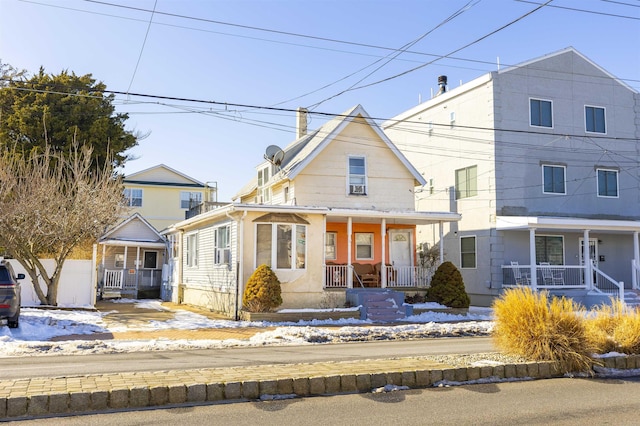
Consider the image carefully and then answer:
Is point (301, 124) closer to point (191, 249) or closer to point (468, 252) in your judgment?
point (191, 249)

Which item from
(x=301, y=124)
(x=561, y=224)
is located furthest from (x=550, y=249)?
(x=301, y=124)

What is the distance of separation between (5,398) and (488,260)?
22702 mm

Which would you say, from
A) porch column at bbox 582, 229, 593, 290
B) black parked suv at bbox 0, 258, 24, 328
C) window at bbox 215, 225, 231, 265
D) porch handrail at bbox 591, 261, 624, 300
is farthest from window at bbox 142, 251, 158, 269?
porch handrail at bbox 591, 261, 624, 300

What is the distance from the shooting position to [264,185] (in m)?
28.3

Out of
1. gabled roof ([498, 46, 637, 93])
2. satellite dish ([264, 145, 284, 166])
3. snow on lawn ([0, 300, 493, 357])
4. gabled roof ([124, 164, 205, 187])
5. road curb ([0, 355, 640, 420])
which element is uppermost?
gabled roof ([498, 46, 637, 93])

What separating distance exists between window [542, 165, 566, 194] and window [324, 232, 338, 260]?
9.95 metres

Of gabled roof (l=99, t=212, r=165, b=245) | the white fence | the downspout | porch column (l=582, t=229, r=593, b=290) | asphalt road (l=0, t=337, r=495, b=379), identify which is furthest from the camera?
gabled roof (l=99, t=212, r=165, b=245)

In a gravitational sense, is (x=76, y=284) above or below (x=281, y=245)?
below

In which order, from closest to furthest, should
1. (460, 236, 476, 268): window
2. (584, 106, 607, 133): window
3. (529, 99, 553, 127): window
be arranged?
1. (529, 99, 553, 127): window
2. (460, 236, 476, 268): window
3. (584, 106, 607, 133): window

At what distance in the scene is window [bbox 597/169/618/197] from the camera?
28.0 meters

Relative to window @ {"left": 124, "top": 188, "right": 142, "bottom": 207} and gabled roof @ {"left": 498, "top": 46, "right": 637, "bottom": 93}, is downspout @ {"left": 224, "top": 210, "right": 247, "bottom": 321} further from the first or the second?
window @ {"left": 124, "top": 188, "right": 142, "bottom": 207}

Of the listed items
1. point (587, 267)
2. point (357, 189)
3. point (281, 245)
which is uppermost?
point (357, 189)

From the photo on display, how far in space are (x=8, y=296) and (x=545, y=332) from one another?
13.0 metres

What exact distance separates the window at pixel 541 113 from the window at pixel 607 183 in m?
3.65
